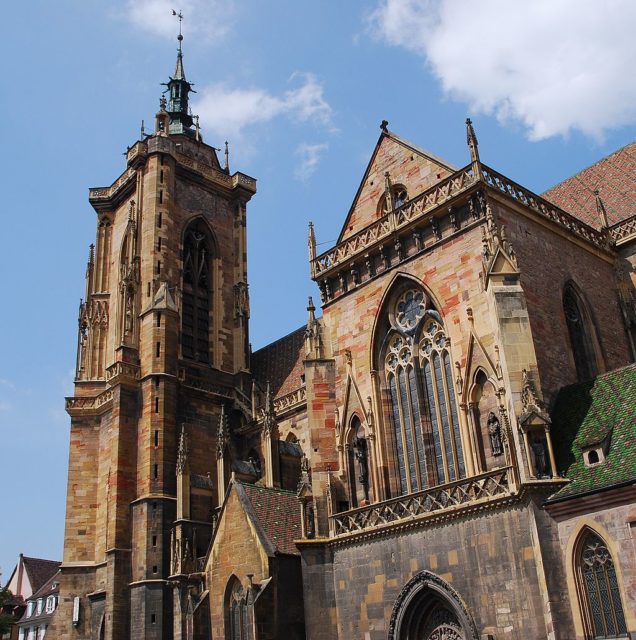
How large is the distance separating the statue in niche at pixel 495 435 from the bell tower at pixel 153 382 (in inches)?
391

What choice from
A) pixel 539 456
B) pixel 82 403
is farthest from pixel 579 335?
pixel 82 403

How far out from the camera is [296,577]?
66.2 feet

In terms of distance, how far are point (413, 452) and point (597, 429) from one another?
4.66 m

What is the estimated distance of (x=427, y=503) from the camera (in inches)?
704

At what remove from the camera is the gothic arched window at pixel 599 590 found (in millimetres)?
14164

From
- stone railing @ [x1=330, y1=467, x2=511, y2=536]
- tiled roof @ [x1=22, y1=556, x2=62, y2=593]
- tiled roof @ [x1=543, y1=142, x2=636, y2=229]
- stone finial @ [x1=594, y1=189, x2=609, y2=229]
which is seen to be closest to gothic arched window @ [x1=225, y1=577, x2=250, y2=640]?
stone railing @ [x1=330, y1=467, x2=511, y2=536]

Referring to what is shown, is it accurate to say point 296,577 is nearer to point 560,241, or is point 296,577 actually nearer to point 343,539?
point 343,539

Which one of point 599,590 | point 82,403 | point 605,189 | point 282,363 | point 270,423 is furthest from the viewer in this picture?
point 282,363

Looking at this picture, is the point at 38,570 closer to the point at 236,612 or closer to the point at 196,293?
the point at 196,293

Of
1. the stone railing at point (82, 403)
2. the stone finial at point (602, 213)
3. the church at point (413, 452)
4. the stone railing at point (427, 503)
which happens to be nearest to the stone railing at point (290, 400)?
the church at point (413, 452)

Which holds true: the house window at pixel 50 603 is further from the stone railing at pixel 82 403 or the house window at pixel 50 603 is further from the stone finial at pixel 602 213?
the stone finial at pixel 602 213

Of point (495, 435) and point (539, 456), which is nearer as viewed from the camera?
point (539, 456)

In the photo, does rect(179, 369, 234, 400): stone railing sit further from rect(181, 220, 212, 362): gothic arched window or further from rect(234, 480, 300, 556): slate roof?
rect(234, 480, 300, 556): slate roof

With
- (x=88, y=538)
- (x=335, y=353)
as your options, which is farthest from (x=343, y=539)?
(x=88, y=538)
